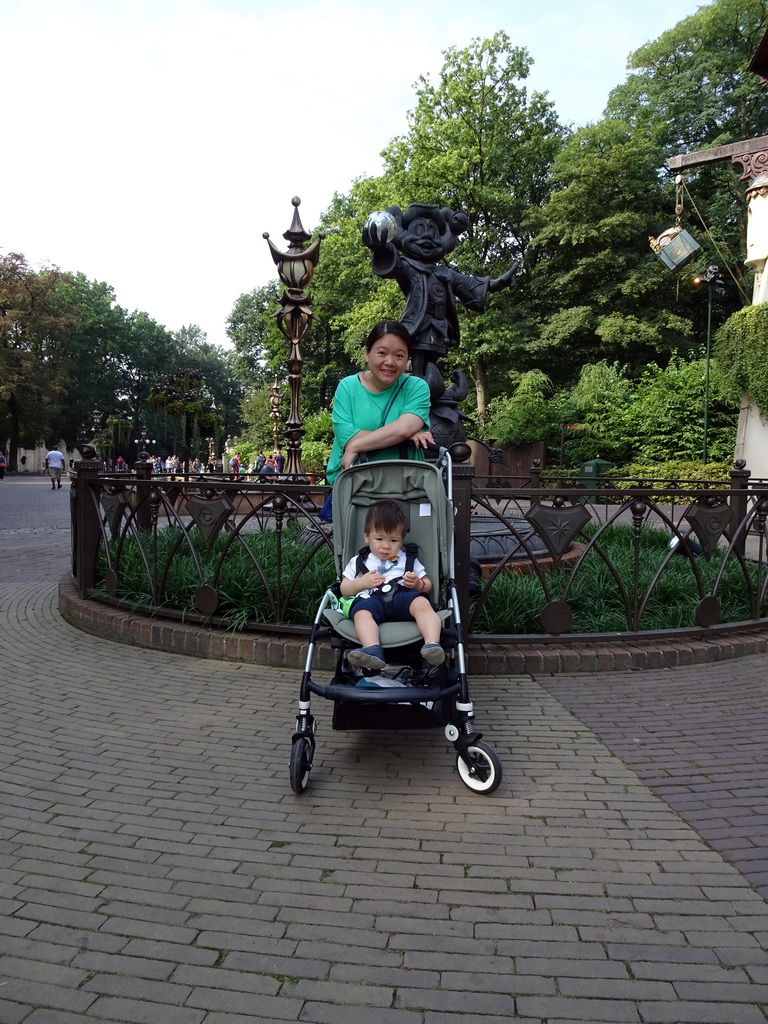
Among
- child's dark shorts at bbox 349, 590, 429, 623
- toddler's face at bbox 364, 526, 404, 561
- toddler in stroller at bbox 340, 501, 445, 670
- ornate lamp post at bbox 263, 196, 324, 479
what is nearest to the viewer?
toddler in stroller at bbox 340, 501, 445, 670

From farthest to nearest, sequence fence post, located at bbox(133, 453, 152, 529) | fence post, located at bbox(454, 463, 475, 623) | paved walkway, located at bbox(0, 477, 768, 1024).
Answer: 1. fence post, located at bbox(133, 453, 152, 529)
2. fence post, located at bbox(454, 463, 475, 623)
3. paved walkway, located at bbox(0, 477, 768, 1024)

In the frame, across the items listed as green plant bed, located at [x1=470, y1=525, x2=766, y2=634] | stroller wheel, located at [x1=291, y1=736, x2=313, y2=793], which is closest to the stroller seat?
stroller wheel, located at [x1=291, y1=736, x2=313, y2=793]

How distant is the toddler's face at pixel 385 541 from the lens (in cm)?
374

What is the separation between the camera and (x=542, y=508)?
17.9ft

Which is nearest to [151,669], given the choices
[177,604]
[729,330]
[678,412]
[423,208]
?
[177,604]

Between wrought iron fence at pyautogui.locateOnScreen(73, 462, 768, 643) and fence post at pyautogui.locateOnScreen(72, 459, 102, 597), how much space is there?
1 cm

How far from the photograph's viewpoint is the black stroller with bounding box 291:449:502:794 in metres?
3.35

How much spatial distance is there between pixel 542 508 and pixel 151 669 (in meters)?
3.07

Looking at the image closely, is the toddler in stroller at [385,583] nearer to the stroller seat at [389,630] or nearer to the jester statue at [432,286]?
the stroller seat at [389,630]

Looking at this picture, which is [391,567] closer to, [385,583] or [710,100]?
[385,583]

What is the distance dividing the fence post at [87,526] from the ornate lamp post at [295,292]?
4120 millimetres

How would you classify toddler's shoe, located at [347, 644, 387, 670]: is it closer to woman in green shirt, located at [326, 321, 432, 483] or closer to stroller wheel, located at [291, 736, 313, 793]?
stroller wheel, located at [291, 736, 313, 793]

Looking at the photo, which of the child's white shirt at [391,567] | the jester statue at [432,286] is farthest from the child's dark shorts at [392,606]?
the jester statue at [432,286]

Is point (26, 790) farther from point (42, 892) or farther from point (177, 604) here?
point (177, 604)
